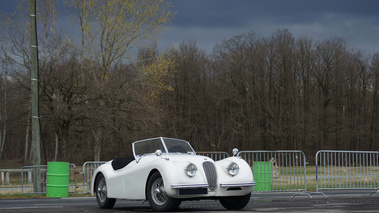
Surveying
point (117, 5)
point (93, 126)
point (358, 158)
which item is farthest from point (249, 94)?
point (358, 158)

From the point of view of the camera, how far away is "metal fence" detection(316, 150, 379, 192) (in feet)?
60.7

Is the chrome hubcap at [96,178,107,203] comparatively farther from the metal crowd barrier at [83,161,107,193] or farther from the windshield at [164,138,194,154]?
the metal crowd barrier at [83,161,107,193]

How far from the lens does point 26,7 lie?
39.6 metres

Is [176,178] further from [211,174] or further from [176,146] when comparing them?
[176,146]

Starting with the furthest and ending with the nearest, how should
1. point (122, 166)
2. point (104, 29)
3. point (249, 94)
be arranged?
point (249, 94), point (104, 29), point (122, 166)

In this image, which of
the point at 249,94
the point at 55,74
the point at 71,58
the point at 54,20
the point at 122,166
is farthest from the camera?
the point at 249,94

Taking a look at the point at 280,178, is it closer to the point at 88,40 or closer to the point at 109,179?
the point at 109,179

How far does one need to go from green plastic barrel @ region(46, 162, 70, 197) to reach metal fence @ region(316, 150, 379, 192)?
894 centimetres

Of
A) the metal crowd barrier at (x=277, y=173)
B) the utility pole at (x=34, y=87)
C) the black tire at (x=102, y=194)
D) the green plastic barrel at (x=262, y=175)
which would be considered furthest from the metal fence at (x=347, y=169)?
the utility pole at (x=34, y=87)

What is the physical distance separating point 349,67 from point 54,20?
109 ft

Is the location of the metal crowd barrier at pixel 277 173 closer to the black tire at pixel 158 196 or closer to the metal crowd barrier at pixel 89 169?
the metal crowd barrier at pixel 89 169

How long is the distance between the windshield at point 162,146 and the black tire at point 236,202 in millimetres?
1361

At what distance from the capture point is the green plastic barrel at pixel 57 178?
17.2m

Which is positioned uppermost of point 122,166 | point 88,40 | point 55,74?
point 88,40
